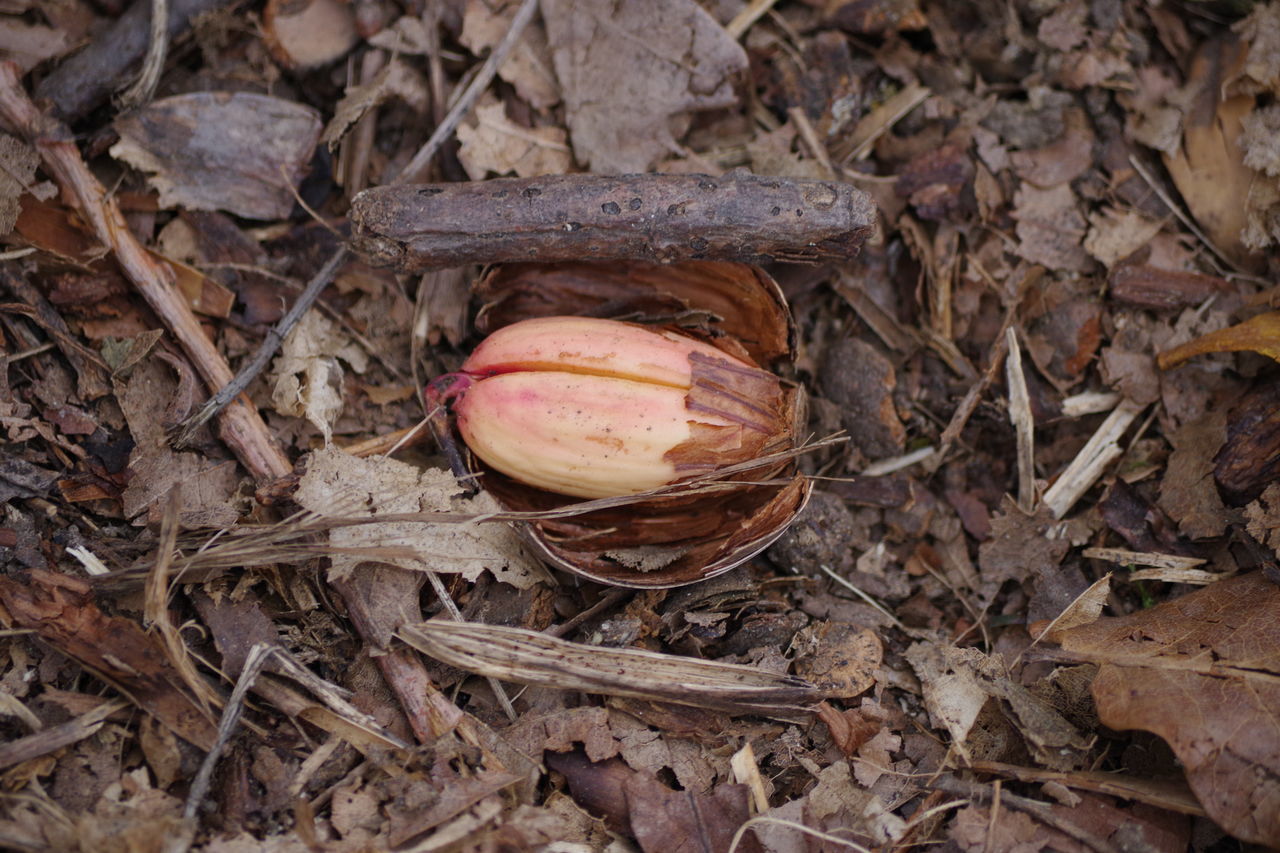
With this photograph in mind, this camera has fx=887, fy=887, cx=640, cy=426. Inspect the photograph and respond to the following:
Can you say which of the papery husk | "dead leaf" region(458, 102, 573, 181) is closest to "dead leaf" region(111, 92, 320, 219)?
"dead leaf" region(458, 102, 573, 181)

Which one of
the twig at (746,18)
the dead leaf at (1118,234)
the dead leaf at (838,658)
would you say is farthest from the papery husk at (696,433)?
the dead leaf at (1118,234)

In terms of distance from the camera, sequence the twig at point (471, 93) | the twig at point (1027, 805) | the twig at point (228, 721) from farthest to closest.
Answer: the twig at point (471, 93)
the twig at point (1027, 805)
the twig at point (228, 721)

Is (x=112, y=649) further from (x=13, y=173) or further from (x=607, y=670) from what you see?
(x=13, y=173)

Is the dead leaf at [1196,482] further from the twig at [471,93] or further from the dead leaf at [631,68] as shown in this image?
the twig at [471,93]

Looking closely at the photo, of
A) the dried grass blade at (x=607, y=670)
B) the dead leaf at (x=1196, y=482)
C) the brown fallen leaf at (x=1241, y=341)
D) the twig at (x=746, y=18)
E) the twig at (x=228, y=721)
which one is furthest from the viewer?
the twig at (x=746, y=18)

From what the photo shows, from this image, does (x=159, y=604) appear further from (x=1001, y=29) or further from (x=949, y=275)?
(x=1001, y=29)

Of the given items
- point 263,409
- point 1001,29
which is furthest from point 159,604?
point 1001,29

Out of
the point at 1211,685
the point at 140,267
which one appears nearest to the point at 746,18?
the point at 140,267

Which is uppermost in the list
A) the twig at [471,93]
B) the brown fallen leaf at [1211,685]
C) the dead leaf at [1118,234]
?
the twig at [471,93]
